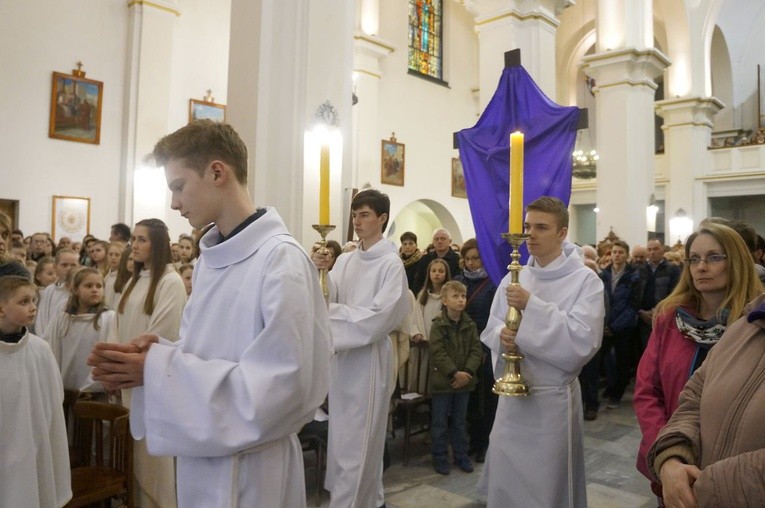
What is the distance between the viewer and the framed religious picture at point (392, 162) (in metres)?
15.3

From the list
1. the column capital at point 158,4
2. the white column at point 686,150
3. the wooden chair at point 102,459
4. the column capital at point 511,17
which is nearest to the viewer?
the wooden chair at point 102,459

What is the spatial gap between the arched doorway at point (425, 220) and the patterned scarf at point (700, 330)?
46.4 feet

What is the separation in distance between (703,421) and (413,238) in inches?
209

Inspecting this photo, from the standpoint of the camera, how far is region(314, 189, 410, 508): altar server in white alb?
10.9 feet

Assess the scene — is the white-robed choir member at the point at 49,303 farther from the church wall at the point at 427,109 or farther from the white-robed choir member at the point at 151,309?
the church wall at the point at 427,109

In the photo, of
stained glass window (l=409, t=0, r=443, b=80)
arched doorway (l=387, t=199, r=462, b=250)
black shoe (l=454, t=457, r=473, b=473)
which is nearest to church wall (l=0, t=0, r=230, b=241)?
stained glass window (l=409, t=0, r=443, b=80)

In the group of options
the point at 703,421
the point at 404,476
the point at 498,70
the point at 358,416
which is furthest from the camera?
the point at 498,70

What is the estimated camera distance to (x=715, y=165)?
53.9ft

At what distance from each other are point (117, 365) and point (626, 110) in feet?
33.9

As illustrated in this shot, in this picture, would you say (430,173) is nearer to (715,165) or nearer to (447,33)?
(447,33)

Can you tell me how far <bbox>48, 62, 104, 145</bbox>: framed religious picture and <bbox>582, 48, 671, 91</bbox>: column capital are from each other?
865 cm

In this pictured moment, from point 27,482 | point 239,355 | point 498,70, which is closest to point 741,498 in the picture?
point 239,355

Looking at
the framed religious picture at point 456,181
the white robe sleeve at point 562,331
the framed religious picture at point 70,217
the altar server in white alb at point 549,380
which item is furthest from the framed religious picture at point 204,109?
the white robe sleeve at point 562,331

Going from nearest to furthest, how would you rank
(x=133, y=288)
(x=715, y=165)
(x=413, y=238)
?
1. (x=133, y=288)
2. (x=413, y=238)
3. (x=715, y=165)
